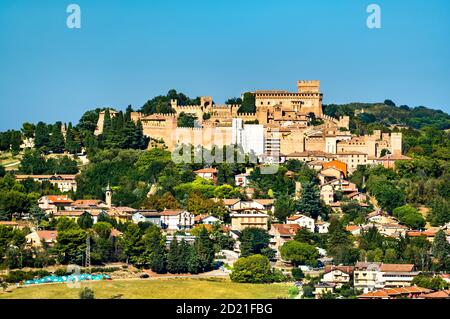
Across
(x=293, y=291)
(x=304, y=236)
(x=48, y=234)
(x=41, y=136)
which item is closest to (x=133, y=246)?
(x=48, y=234)

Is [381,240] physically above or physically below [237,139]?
below

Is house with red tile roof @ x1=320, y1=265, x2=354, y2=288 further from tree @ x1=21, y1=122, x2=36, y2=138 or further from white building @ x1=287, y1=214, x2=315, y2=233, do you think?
tree @ x1=21, y1=122, x2=36, y2=138

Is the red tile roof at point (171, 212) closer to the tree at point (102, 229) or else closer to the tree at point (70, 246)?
the tree at point (102, 229)

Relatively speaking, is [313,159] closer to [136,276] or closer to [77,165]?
[77,165]

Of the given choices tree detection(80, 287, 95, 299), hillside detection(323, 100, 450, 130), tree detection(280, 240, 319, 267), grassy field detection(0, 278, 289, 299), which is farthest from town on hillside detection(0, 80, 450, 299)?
hillside detection(323, 100, 450, 130)

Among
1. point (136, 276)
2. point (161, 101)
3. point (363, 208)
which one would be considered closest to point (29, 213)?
point (136, 276)
